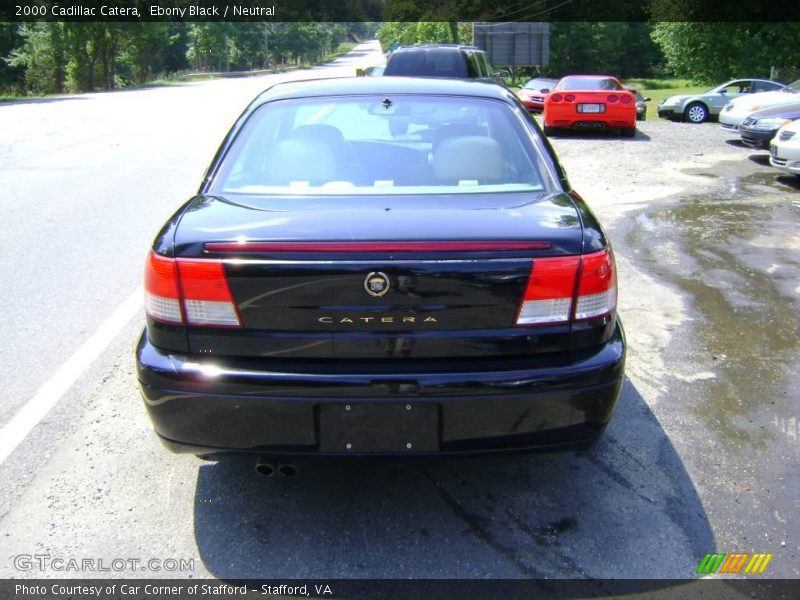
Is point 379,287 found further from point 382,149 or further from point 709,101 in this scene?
point 709,101

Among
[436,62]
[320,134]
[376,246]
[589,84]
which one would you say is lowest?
[589,84]

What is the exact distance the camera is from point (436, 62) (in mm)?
14984

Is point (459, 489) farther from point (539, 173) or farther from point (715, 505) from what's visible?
point (539, 173)

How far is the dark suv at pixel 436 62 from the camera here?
48.2 ft

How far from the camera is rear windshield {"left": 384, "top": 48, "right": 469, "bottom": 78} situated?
1480 cm

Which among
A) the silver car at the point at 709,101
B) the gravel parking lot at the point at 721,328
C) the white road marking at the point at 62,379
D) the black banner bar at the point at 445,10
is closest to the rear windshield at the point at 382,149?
the gravel parking lot at the point at 721,328

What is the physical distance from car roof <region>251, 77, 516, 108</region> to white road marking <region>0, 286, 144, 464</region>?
1863mm

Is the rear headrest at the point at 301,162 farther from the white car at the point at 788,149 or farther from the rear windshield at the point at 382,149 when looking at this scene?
the white car at the point at 788,149

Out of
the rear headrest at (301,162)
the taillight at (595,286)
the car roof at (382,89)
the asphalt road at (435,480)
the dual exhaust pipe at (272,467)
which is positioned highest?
the car roof at (382,89)

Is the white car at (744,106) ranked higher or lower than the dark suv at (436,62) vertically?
lower

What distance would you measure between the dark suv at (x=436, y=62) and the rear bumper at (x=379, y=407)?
41.5 ft

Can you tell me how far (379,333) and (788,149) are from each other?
A: 9479 millimetres

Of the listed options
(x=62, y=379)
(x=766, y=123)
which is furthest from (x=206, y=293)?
(x=766, y=123)

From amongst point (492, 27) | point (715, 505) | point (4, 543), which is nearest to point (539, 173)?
point (715, 505)
